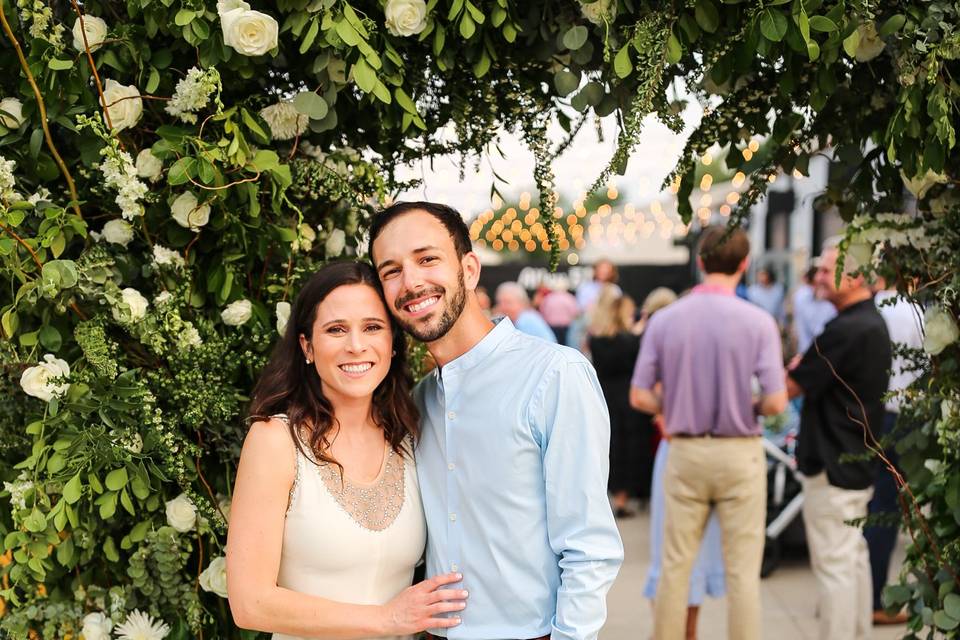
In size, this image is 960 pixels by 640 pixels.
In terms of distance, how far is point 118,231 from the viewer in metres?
2.26

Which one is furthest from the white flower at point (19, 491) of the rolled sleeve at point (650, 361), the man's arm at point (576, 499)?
the rolled sleeve at point (650, 361)

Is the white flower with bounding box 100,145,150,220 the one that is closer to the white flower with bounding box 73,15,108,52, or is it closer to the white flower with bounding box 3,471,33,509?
the white flower with bounding box 73,15,108,52

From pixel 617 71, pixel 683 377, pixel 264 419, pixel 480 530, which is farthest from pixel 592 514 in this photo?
pixel 683 377

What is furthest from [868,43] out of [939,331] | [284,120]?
[284,120]

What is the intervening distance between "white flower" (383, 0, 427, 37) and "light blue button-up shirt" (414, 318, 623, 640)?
2.57 feet

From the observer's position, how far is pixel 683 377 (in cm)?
431

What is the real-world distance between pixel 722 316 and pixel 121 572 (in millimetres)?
2869

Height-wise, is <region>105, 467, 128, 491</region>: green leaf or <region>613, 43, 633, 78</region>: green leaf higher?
<region>613, 43, 633, 78</region>: green leaf

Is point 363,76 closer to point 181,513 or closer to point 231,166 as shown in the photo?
point 231,166

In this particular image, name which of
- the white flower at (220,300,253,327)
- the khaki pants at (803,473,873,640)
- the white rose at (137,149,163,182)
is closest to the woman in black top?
the khaki pants at (803,473,873,640)

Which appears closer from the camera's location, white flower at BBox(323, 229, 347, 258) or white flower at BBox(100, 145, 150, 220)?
white flower at BBox(100, 145, 150, 220)

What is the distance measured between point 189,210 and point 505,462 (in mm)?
960

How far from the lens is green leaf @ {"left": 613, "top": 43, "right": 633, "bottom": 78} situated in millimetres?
2074

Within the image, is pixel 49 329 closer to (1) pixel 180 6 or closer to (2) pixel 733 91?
(1) pixel 180 6
